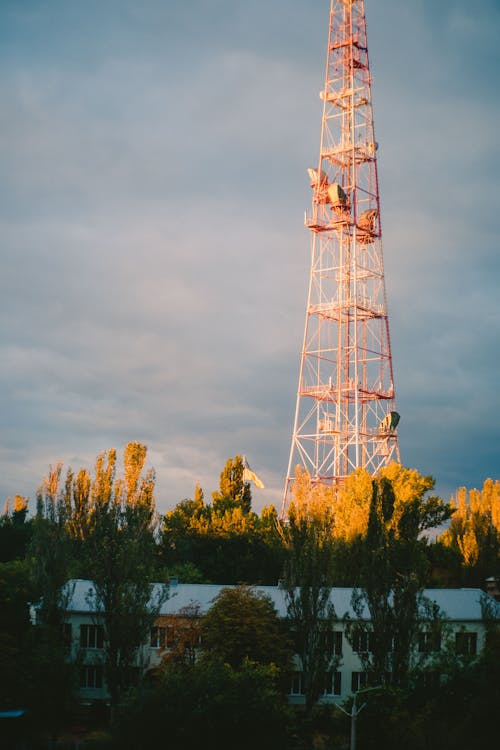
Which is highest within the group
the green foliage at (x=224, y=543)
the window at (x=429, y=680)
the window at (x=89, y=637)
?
the green foliage at (x=224, y=543)

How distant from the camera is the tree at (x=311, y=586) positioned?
46312 millimetres

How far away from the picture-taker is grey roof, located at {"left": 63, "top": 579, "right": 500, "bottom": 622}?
53.1m

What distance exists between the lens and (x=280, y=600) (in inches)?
2183

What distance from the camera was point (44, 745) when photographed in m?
42.3

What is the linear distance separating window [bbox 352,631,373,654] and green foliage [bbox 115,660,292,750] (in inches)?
396

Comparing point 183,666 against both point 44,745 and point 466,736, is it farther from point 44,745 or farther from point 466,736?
point 466,736

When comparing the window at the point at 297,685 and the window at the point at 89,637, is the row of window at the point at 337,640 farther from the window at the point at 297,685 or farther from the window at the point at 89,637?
the window at the point at 297,685

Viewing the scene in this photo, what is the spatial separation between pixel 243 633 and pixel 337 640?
24.7 feet

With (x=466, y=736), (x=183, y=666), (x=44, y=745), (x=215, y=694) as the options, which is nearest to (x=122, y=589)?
(x=183, y=666)

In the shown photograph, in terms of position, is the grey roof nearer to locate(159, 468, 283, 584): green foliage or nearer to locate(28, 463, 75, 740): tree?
locate(28, 463, 75, 740): tree

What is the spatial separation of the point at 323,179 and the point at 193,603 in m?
34.8

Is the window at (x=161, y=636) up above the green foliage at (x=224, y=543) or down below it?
below

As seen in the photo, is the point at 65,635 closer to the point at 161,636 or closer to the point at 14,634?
the point at 14,634

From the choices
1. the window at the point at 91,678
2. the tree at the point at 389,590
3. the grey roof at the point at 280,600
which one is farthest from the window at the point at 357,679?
the window at the point at 91,678
